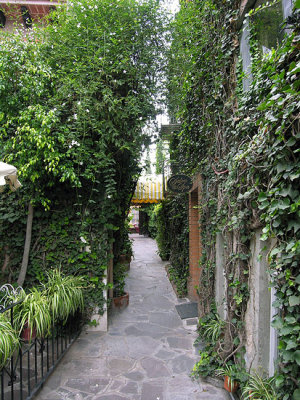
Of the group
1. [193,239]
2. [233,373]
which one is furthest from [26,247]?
[233,373]

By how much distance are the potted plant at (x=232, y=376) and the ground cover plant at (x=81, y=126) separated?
7.97 feet

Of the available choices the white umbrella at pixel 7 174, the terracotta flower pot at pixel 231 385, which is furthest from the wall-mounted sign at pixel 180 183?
the terracotta flower pot at pixel 231 385

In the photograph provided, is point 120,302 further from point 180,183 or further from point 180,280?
point 180,183

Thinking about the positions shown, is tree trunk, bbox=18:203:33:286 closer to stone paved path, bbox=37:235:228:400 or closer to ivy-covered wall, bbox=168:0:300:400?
stone paved path, bbox=37:235:228:400

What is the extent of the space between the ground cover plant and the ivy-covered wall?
2.83 ft

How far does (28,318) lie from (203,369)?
2123mm

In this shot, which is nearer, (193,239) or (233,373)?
(233,373)

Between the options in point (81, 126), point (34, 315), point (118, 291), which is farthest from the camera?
point (118, 291)

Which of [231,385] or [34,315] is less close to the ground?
[34,315]

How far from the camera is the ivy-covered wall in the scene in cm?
168

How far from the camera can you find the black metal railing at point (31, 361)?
2718mm

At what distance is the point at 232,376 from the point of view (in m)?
2.78

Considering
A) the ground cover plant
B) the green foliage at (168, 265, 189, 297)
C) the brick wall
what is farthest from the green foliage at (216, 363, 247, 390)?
the green foliage at (168, 265, 189, 297)

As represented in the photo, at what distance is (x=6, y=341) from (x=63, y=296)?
1335 millimetres
